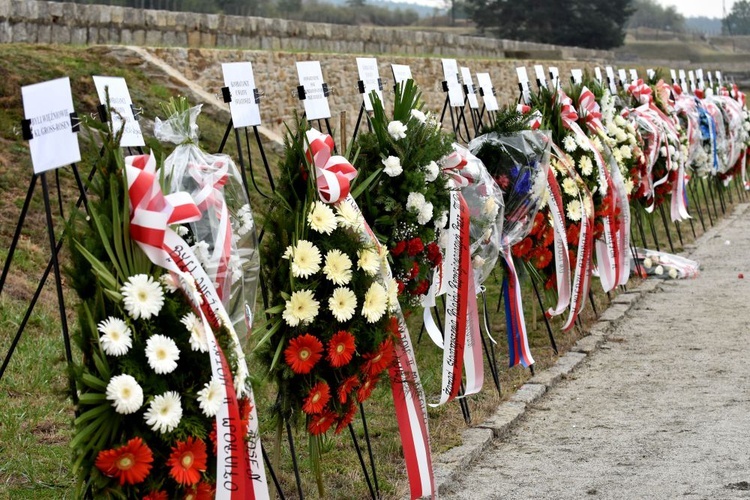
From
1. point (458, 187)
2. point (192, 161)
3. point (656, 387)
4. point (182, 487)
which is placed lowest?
point (656, 387)

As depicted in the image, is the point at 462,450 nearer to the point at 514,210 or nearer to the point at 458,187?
the point at 458,187

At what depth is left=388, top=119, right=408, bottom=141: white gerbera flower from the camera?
470 cm

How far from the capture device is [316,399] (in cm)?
384

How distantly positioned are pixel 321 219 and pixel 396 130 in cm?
97

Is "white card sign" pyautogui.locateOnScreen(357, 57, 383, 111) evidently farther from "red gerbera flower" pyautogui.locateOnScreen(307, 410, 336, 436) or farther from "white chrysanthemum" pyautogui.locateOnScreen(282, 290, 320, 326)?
"red gerbera flower" pyautogui.locateOnScreen(307, 410, 336, 436)

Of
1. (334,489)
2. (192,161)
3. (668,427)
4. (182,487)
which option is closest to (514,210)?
(668,427)

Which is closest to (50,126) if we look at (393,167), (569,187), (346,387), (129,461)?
(129,461)

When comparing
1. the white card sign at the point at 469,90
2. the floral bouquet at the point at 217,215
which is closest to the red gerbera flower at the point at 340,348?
the floral bouquet at the point at 217,215

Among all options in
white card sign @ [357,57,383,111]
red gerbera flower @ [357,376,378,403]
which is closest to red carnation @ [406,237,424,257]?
red gerbera flower @ [357,376,378,403]

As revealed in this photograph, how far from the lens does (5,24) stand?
1178 cm

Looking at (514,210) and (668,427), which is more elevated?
(514,210)

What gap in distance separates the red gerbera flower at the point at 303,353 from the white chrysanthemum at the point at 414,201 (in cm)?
105

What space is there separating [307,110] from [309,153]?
988 mm

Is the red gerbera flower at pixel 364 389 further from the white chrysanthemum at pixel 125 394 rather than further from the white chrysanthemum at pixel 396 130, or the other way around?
the white chrysanthemum at pixel 125 394
